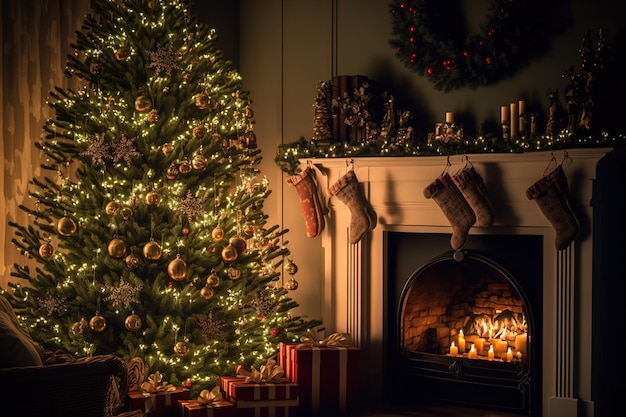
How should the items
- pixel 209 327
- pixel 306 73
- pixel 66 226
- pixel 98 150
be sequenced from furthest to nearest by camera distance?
pixel 306 73 < pixel 209 327 < pixel 98 150 < pixel 66 226

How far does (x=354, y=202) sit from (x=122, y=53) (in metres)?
1.48

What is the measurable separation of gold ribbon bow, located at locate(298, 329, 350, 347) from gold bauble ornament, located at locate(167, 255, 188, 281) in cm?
80

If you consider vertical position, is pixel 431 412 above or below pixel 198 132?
below

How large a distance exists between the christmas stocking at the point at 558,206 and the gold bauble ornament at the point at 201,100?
66.2 inches

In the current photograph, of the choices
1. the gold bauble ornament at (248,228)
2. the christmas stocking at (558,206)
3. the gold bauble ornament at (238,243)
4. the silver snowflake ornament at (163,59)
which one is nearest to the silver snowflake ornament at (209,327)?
the gold bauble ornament at (238,243)

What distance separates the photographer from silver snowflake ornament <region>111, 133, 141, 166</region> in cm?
387

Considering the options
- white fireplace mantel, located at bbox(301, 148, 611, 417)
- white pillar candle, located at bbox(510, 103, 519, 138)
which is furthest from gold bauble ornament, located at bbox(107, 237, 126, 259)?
white pillar candle, located at bbox(510, 103, 519, 138)

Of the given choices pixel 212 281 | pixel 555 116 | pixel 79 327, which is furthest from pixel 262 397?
pixel 555 116

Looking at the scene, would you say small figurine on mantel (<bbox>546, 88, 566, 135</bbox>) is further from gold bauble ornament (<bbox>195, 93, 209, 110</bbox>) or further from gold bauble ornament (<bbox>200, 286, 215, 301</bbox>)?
gold bauble ornament (<bbox>200, 286, 215, 301</bbox>)

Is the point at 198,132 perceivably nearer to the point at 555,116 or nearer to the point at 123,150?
the point at 123,150

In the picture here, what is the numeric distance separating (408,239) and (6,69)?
7.77 ft

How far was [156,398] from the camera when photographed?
378cm

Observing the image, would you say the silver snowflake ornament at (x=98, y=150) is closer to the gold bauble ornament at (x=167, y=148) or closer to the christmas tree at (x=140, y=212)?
the christmas tree at (x=140, y=212)

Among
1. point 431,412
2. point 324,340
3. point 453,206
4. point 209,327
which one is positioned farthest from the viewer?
point 324,340
